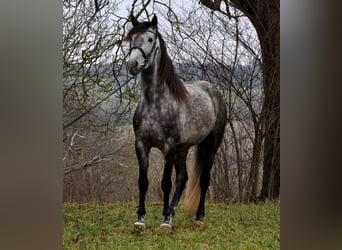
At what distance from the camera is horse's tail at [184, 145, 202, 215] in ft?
12.2

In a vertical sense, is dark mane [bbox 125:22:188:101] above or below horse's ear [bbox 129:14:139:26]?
below

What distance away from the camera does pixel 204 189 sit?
3.73m

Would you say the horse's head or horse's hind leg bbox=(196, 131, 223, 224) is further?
horse's hind leg bbox=(196, 131, 223, 224)

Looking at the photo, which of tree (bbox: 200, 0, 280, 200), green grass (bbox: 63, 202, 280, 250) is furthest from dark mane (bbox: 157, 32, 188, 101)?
green grass (bbox: 63, 202, 280, 250)

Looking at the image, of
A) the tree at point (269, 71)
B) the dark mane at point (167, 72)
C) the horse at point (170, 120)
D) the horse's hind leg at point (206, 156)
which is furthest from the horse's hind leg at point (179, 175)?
the tree at point (269, 71)

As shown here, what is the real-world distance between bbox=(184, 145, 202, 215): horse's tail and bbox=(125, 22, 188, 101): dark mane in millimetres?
388

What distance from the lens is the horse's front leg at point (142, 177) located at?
3.65 m

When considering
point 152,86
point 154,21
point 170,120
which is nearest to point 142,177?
point 170,120

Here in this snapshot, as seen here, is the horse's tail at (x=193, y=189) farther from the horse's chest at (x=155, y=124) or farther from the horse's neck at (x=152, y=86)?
the horse's neck at (x=152, y=86)

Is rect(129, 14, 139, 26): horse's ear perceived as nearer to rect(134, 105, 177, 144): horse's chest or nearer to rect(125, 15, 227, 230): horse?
rect(125, 15, 227, 230): horse

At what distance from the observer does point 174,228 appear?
369 centimetres

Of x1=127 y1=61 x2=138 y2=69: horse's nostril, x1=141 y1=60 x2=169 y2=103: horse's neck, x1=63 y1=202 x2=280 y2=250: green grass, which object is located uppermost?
x1=127 y1=61 x2=138 y2=69: horse's nostril
